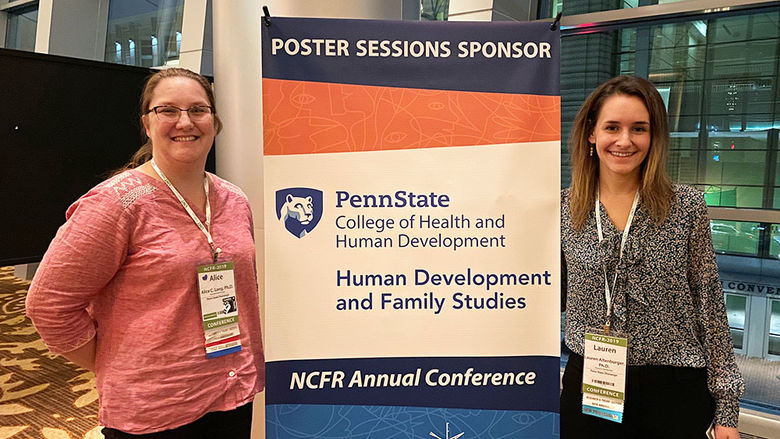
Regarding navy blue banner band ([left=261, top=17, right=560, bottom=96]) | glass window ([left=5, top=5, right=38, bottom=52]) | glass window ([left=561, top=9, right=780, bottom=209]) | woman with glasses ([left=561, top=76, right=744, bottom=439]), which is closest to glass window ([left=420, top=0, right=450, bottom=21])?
glass window ([left=561, top=9, right=780, bottom=209])

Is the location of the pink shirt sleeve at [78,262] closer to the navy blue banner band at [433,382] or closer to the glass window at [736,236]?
the navy blue banner band at [433,382]

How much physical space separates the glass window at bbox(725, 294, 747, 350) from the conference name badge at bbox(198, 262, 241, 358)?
9.05 feet

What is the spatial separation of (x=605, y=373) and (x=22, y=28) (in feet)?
27.7

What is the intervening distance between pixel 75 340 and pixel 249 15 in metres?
1.40

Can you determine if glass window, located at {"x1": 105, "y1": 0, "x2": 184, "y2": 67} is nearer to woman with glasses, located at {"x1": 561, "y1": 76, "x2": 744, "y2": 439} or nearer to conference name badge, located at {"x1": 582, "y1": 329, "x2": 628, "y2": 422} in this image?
woman with glasses, located at {"x1": 561, "y1": 76, "x2": 744, "y2": 439}

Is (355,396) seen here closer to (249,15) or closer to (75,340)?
(75,340)

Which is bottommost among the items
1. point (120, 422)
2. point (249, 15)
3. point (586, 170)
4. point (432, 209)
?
point (120, 422)

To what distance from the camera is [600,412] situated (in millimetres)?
1500

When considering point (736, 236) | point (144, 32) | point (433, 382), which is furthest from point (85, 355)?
point (144, 32)

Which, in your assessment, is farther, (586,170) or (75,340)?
(586,170)

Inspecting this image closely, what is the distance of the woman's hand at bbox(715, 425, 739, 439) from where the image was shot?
4.81ft

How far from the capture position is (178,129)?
4.66 feet

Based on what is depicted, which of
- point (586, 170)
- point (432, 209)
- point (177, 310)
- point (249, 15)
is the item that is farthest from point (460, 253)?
point (249, 15)

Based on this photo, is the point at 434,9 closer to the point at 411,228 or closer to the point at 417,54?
the point at 417,54
